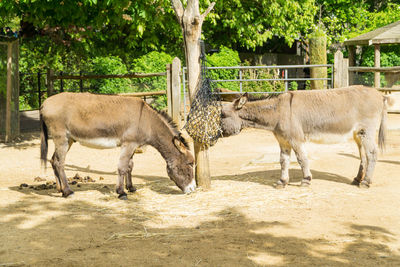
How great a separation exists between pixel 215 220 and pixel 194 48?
266cm

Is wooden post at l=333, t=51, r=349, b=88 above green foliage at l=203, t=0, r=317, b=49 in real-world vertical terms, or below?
below

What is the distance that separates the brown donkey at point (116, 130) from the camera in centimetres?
747

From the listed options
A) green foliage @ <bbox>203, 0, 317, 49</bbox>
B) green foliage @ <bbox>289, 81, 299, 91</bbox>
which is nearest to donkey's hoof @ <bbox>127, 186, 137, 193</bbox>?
green foliage @ <bbox>203, 0, 317, 49</bbox>

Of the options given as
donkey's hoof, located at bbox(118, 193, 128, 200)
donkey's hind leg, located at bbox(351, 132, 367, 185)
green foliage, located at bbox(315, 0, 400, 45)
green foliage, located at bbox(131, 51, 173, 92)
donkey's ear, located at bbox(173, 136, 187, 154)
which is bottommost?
donkey's hoof, located at bbox(118, 193, 128, 200)

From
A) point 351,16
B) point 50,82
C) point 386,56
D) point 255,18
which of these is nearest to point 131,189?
point 50,82

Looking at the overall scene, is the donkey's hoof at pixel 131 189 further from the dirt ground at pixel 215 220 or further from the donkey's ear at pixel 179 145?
the donkey's ear at pixel 179 145

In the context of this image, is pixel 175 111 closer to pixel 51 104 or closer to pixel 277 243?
pixel 51 104

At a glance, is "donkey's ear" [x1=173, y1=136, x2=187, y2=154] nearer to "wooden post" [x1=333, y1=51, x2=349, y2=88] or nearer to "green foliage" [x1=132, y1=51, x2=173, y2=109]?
"wooden post" [x1=333, y1=51, x2=349, y2=88]

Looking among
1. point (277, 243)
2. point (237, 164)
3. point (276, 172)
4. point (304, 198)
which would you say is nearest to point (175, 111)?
point (237, 164)

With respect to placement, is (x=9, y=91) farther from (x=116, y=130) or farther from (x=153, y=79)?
(x=116, y=130)

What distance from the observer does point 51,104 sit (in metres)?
7.60

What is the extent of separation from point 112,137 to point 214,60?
37.2 feet

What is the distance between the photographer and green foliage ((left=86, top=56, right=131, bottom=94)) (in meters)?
15.7

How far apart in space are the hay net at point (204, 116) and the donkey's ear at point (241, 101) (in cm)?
36
